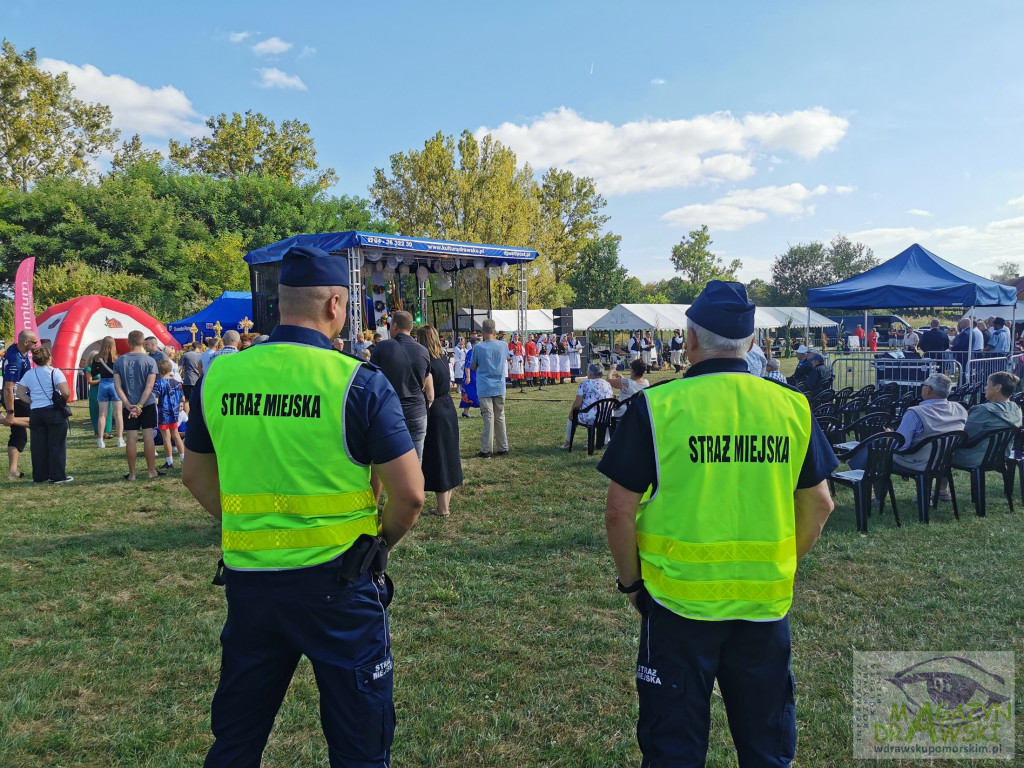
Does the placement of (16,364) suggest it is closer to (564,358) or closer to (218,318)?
(218,318)

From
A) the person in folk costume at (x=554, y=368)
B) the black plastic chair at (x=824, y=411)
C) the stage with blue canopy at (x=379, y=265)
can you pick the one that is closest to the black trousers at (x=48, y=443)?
the stage with blue canopy at (x=379, y=265)

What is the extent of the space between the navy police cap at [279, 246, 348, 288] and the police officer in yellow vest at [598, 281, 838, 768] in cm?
105

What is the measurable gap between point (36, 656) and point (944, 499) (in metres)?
7.75

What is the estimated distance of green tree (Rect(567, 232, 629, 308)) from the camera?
150ft

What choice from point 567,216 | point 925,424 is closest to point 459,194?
point 567,216

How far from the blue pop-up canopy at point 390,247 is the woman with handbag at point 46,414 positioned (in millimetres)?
5908

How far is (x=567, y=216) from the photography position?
45.2 metres

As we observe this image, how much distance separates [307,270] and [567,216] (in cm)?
4486

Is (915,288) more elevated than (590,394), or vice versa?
(915,288)

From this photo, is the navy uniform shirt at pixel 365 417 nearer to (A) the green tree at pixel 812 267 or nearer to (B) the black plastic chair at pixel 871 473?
(B) the black plastic chair at pixel 871 473

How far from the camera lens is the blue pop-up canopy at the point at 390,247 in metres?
15.3

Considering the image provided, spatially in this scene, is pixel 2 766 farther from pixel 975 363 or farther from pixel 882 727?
pixel 975 363

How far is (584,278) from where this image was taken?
4622cm

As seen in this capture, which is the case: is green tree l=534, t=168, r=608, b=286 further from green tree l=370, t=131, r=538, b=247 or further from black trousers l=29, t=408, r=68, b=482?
black trousers l=29, t=408, r=68, b=482
